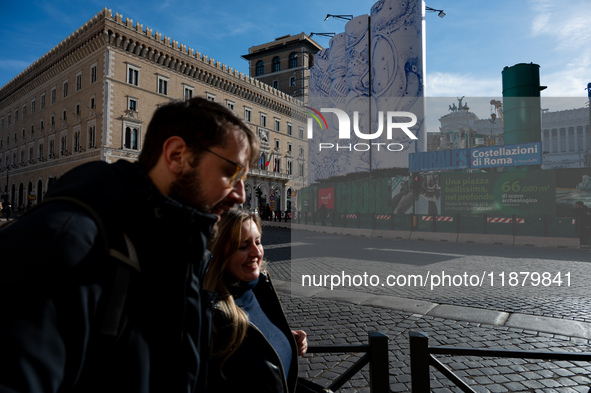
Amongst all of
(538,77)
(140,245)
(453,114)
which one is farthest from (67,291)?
(453,114)

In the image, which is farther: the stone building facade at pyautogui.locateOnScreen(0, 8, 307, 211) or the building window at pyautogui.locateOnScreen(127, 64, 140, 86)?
the building window at pyautogui.locateOnScreen(127, 64, 140, 86)

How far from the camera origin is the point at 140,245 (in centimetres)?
93

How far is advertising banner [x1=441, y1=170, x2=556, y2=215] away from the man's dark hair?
57.3 feet

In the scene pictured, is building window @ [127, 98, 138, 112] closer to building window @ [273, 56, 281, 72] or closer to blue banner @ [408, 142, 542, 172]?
blue banner @ [408, 142, 542, 172]

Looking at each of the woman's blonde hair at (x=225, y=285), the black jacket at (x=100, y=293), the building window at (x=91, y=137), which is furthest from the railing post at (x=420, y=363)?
the building window at (x=91, y=137)

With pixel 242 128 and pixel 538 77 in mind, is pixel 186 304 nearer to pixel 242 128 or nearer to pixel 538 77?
pixel 242 128

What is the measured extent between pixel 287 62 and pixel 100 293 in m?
60.9

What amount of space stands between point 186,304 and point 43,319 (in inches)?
15.5

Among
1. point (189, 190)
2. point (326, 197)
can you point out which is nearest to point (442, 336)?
point (189, 190)

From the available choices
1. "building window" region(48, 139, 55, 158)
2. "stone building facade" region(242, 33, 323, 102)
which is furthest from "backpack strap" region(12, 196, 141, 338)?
"stone building facade" region(242, 33, 323, 102)

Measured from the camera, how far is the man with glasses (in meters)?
0.68

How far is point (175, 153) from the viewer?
1098 millimetres

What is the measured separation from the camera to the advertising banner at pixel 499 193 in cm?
1507

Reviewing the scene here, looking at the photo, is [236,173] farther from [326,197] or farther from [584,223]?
[326,197]
